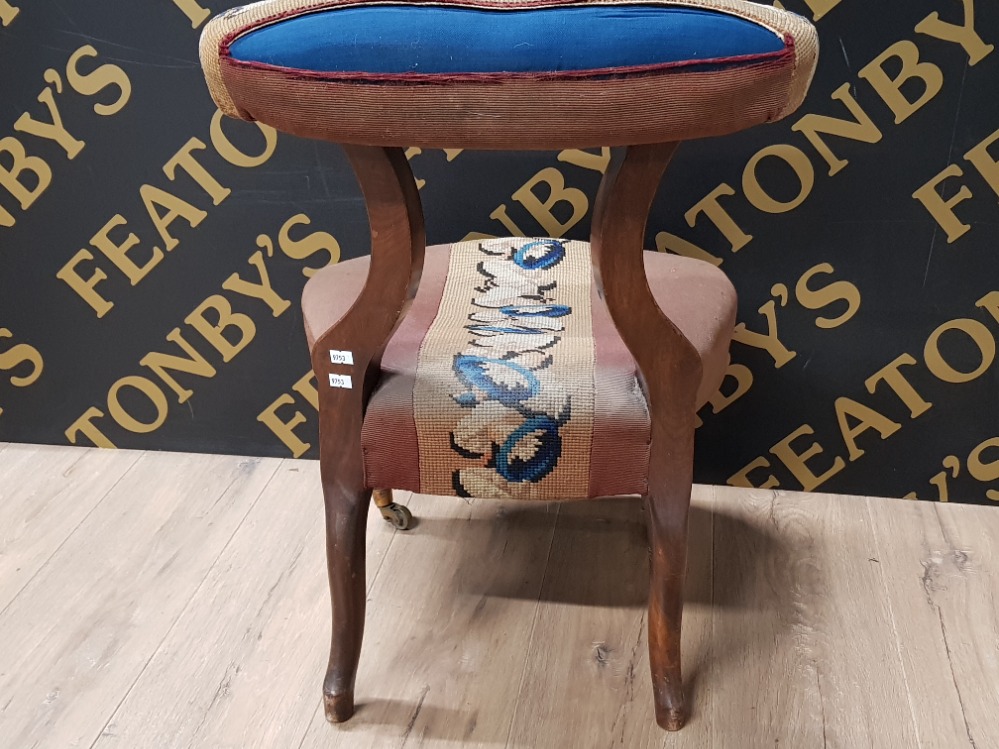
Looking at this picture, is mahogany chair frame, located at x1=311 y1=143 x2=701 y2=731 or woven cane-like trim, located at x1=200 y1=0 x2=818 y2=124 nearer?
woven cane-like trim, located at x1=200 y1=0 x2=818 y2=124

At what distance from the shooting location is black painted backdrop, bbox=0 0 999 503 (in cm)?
127

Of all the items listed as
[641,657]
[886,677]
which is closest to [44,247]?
[641,657]

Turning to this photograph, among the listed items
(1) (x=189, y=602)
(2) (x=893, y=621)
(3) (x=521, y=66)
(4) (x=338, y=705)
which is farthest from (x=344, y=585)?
(2) (x=893, y=621)

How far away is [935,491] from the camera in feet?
4.91

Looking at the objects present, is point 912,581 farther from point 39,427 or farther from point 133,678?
point 39,427

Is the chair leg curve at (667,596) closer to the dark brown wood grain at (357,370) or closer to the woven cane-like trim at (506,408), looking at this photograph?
the woven cane-like trim at (506,408)

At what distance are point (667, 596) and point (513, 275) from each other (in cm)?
43

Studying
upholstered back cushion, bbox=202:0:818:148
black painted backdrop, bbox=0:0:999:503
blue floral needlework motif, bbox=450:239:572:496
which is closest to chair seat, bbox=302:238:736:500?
blue floral needlework motif, bbox=450:239:572:496

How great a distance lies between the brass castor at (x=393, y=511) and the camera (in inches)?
55.7

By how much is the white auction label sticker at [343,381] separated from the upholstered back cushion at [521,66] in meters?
0.29

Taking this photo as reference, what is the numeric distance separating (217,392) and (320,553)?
396mm

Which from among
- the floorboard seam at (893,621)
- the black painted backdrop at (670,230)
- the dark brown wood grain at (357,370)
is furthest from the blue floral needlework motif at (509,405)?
the floorboard seam at (893,621)

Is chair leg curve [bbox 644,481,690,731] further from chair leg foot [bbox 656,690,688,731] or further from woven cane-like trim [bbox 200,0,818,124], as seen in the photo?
woven cane-like trim [bbox 200,0,818,124]

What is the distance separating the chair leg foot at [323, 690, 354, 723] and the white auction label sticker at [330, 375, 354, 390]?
0.41m
